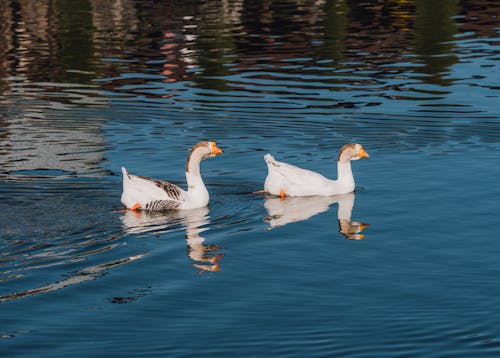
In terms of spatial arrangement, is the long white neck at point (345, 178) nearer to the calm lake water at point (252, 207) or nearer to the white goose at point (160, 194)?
the calm lake water at point (252, 207)

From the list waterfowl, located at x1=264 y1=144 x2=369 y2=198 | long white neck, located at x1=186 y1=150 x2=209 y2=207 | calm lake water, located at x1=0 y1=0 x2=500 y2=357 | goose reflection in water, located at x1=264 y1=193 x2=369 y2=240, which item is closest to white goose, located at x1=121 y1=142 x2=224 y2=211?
long white neck, located at x1=186 y1=150 x2=209 y2=207

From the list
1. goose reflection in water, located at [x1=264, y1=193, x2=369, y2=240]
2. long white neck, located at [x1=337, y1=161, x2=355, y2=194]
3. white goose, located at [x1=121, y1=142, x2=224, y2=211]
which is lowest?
goose reflection in water, located at [x1=264, y1=193, x2=369, y2=240]

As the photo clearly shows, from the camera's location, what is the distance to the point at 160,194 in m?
22.0

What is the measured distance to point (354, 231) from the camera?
2086 centimetres

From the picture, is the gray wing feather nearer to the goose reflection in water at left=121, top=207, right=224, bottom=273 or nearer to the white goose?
A: the white goose

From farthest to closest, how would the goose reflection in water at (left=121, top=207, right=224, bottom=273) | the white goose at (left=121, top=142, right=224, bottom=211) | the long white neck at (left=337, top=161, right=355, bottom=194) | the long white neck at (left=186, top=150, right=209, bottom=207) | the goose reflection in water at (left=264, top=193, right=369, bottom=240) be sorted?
the long white neck at (left=337, top=161, right=355, bottom=194) → the long white neck at (left=186, top=150, right=209, bottom=207) → the white goose at (left=121, top=142, right=224, bottom=211) → the goose reflection in water at (left=264, top=193, right=369, bottom=240) → the goose reflection in water at (left=121, top=207, right=224, bottom=273)

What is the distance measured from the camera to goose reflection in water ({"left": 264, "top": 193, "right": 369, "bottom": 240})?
69.5 ft

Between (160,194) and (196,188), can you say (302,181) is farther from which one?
(160,194)

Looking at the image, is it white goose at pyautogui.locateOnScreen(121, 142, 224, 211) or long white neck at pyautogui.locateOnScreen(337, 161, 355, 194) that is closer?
white goose at pyautogui.locateOnScreen(121, 142, 224, 211)

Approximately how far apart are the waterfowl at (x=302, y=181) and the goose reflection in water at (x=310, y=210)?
0.44ft

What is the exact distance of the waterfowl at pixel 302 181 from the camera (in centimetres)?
2305

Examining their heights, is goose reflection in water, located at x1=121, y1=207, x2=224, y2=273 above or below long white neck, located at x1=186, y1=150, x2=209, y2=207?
below

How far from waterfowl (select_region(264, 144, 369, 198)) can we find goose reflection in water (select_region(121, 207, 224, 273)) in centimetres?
169

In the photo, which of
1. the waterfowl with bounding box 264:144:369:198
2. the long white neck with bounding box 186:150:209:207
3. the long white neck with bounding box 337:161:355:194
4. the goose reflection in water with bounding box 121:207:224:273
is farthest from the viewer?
the long white neck with bounding box 337:161:355:194
